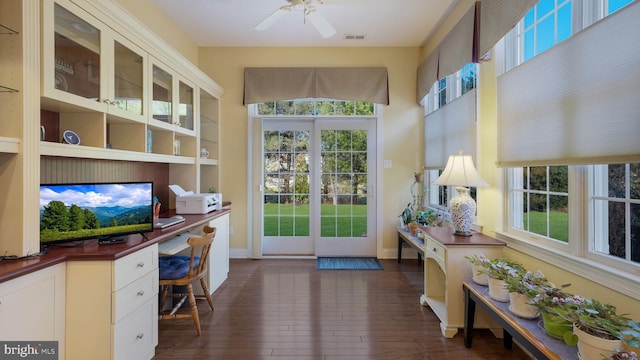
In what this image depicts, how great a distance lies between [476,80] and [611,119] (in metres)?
1.49

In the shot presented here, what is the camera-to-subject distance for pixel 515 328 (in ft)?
5.20

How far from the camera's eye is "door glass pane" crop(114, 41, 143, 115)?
6.96 feet

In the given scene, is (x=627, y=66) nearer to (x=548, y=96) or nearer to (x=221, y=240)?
(x=548, y=96)

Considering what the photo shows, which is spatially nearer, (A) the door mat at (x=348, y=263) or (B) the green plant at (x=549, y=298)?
(B) the green plant at (x=549, y=298)

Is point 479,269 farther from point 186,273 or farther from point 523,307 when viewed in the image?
point 186,273

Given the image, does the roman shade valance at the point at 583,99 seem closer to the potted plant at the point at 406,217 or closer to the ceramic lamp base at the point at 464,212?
the ceramic lamp base at the point at 464,212

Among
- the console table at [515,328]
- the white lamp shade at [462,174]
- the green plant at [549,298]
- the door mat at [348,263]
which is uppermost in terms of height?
the white lamp shade at [462,174]

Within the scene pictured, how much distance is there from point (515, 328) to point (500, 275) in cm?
36

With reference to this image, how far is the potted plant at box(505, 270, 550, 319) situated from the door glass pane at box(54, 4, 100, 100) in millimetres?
2908

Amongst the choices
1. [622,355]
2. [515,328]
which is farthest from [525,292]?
[622,355]

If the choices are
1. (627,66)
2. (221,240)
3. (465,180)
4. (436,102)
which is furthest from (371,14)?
(221,240)

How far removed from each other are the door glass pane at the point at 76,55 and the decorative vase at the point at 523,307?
9.64 ft

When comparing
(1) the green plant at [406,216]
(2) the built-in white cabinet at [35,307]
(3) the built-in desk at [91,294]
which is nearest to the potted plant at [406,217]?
(1) the green plant at [406,216]

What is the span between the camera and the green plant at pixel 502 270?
5.94ft
